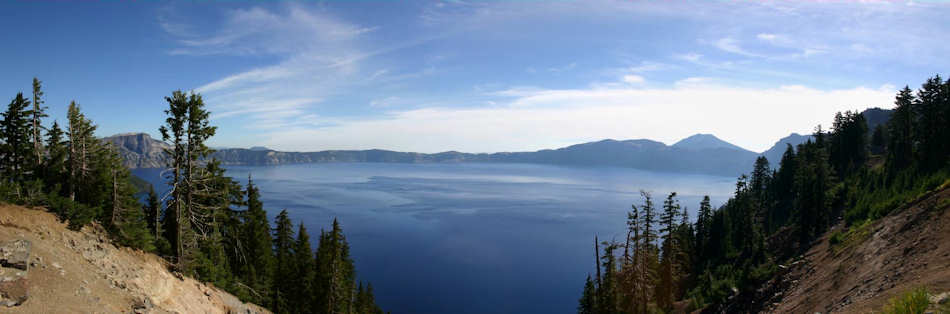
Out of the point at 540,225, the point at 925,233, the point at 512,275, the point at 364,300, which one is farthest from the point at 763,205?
the point at 364,300

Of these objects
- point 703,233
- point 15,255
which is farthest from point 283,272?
point 703,233

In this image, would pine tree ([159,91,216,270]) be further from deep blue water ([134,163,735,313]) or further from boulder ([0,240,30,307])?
deep blue water ([134,163,735,313])

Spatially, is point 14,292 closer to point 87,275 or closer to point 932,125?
point 87,275

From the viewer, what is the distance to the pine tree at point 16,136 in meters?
21.0

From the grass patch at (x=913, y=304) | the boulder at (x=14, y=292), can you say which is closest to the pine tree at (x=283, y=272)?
the boulder at (x=14, y=292)

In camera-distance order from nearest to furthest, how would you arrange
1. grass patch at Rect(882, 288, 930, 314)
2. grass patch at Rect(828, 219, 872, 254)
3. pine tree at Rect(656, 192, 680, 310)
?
grass patch at Rect(882, 288, 930, 314), grass patch at Rect(828, 219, 872, 254), pine tree at Rect(656, 192, 680, 310)

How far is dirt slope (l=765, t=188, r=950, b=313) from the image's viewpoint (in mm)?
13117

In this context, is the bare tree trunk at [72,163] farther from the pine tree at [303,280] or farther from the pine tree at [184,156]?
the pine tree at [303,280]

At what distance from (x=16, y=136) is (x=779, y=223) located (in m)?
74.6

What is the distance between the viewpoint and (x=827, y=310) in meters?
15.5

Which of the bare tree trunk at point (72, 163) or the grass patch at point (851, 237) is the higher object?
the bare tree trunk at point (72, 163)

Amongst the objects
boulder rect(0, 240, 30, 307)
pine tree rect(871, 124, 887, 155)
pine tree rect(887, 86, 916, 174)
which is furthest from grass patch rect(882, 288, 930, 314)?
pine tree rect(871, 124, 887, 155)

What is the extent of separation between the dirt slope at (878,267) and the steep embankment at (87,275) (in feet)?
78.7

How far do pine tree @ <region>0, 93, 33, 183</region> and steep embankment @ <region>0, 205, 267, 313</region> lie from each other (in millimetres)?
9656
